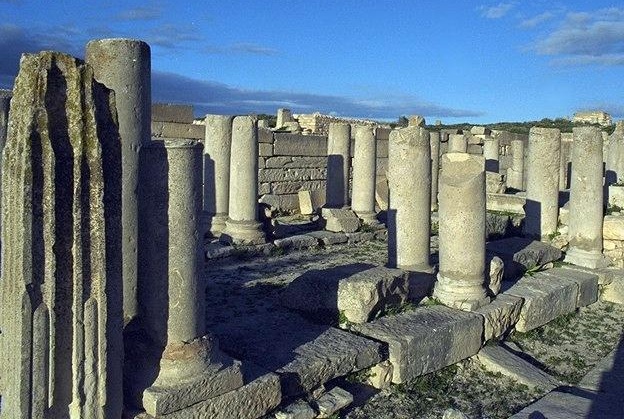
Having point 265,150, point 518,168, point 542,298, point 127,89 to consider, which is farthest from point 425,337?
point 518,168

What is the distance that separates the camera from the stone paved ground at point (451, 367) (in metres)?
5.99

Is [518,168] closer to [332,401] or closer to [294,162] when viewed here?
[294,162]

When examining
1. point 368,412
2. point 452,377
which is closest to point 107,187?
point 368,412

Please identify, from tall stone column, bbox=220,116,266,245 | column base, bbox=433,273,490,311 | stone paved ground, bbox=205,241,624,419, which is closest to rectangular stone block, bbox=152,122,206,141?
tall stone column, bbox=220,116,266,245

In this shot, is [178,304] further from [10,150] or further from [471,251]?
[471,251]

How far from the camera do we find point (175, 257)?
187 inches

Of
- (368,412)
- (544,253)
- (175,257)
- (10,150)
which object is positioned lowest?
(368,412)

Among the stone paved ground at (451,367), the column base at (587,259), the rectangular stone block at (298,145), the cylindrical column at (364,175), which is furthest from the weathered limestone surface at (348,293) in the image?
the rectangular stone block at (298,145)

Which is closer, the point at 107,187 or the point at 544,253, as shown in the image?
the point at 107,187

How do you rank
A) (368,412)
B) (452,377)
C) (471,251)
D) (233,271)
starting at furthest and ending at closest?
1. (233,271)
2. (471,251)
3. (452,377)
4. (368,412)

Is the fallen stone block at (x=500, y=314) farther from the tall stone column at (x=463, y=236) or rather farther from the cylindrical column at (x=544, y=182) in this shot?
the cylindrical column at (x=544, y=182)

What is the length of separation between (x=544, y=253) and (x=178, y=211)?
7.55 m

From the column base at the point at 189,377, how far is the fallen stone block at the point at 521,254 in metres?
5.69

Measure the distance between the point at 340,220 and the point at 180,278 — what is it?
8.69 metres
